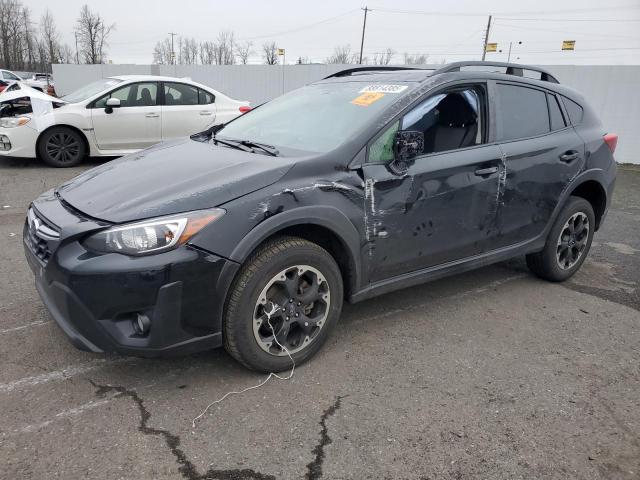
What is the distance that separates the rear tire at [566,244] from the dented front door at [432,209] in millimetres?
852

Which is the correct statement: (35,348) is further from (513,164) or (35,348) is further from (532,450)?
(513,164)

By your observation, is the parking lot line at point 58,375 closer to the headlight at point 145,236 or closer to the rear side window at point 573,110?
the headlight at point 145,236

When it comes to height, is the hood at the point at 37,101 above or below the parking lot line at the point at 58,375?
above

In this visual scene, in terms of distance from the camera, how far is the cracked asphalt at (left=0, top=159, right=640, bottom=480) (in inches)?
87.2

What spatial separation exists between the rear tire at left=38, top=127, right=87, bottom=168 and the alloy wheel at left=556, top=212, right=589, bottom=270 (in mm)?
7690

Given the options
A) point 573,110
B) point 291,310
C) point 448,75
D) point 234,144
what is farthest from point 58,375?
point 573,110

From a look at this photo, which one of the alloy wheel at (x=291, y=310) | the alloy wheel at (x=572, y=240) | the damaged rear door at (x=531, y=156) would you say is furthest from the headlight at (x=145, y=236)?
the alloy wheel at (x=572, y=240)

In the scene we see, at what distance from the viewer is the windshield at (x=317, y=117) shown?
3170 mm

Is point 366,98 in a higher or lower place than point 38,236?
higher

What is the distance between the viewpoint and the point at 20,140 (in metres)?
8.27

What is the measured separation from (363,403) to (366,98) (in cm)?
194

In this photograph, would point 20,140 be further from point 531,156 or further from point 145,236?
point 531,156

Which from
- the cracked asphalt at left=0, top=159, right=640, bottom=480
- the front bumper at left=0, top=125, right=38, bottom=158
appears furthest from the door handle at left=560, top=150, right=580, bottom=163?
the front bumper at left=0, top=125, right=38, bottom=158

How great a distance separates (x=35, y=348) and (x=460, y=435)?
8.09 ft
